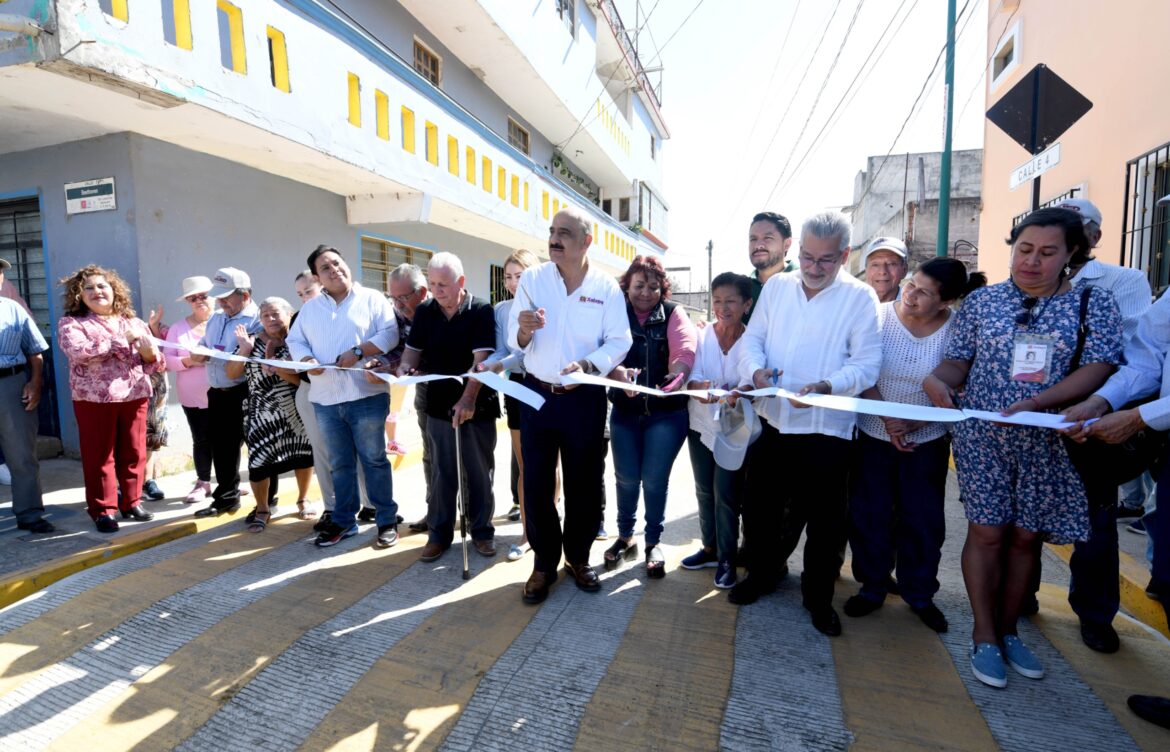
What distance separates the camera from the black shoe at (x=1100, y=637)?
105 inches

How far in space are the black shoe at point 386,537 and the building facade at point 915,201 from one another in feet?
54.3

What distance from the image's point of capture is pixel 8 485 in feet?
17.0

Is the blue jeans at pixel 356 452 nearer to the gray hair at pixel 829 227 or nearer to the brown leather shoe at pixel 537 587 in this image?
the brown leather shoe at pixel 537 587

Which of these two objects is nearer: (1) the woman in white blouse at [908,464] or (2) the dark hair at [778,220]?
(1) the woman in white blouse at [908,464]

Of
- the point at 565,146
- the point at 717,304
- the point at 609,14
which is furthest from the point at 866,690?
the point at 609,14

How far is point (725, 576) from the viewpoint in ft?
10.7

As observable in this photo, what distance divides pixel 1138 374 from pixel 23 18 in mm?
6051

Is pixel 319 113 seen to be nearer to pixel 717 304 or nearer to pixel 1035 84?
pixel 717 304

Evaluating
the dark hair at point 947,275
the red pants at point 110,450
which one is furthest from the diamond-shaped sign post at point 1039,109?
the red pants at point 110,450

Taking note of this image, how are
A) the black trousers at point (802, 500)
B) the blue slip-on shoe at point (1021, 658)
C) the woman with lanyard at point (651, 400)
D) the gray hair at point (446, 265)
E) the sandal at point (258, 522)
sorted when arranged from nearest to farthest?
the blue slip-on shoe at point (1021, 658) → the black trousers at point (802, 500) → the woman with lanyard at point (651, 400) → the gray hair at point (446, 265) → the sandal at point (258, 522)

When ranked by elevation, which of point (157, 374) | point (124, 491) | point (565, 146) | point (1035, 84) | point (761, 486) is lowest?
point (124, 491)

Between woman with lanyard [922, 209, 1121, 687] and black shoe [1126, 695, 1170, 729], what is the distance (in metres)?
0.29

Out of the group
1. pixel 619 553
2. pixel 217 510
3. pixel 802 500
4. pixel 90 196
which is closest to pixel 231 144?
pixel 90 196

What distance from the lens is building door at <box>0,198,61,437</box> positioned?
577 cm
